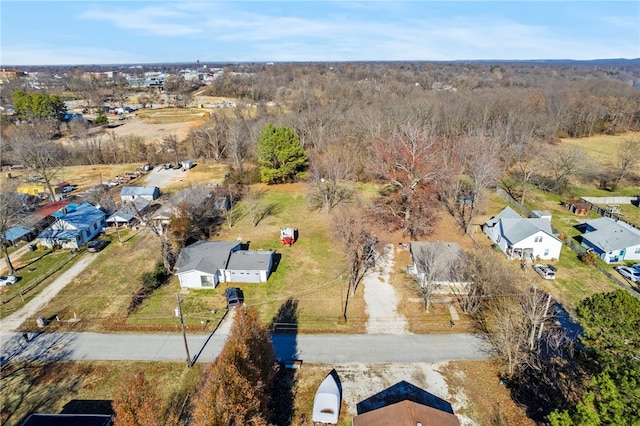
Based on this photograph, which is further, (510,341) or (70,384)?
(510,341)

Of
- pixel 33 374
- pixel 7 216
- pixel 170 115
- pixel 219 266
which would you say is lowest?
pixel 33 374

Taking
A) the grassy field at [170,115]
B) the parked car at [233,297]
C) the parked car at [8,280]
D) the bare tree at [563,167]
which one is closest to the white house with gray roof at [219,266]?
the parked car at [233,297]

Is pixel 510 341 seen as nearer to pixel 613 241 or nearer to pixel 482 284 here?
pixel 482 284

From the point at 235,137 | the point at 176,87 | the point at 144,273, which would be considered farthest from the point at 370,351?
the point at 176,87

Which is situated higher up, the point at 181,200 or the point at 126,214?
the point at 181,200

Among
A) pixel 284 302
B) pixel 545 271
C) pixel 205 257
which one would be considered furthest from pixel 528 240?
pixel 205 257

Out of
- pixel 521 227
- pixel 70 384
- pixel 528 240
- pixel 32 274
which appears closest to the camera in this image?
pixel 70 384

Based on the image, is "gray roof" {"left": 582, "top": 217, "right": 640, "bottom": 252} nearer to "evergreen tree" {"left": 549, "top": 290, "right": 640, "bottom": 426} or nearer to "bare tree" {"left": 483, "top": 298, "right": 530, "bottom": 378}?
"bare tree" {"left": 483, "top": 298, "right": 530, "bottom": 378}

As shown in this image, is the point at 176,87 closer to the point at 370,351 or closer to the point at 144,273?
the point at 144,273
